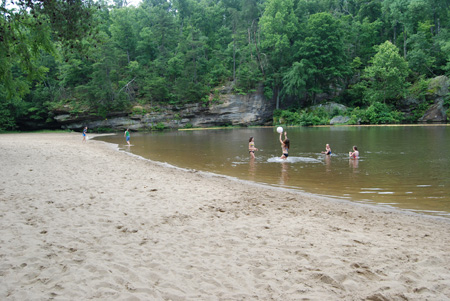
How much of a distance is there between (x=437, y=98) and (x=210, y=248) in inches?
2239

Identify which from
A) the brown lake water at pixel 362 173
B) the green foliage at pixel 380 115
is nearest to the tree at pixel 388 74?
the green foliage at pixel 380 115

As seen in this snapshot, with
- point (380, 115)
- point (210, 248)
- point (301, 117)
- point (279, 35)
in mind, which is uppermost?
point (279, 35)

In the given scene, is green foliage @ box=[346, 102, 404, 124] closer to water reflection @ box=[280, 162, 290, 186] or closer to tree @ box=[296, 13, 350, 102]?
tree @ box=[296, 13, 350, 102]

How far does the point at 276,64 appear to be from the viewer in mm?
62375

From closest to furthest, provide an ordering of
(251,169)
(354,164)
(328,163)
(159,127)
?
(251,169)
(354,164)
(328,163)
(159,127)

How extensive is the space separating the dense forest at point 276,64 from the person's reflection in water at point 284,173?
41004mm

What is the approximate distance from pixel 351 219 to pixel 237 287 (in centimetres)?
402

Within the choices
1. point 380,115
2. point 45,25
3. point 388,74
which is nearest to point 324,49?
point 388,74

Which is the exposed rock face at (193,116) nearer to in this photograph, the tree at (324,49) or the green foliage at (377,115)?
the tree at (324,49)

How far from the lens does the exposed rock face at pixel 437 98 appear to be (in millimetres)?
47625

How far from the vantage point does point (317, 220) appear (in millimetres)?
6434

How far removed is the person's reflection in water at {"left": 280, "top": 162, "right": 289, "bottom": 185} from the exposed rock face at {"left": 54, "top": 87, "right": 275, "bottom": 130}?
1709 inches

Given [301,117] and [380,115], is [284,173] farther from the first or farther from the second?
[380,115]

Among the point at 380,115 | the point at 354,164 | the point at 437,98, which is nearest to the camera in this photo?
the point at 354,164
